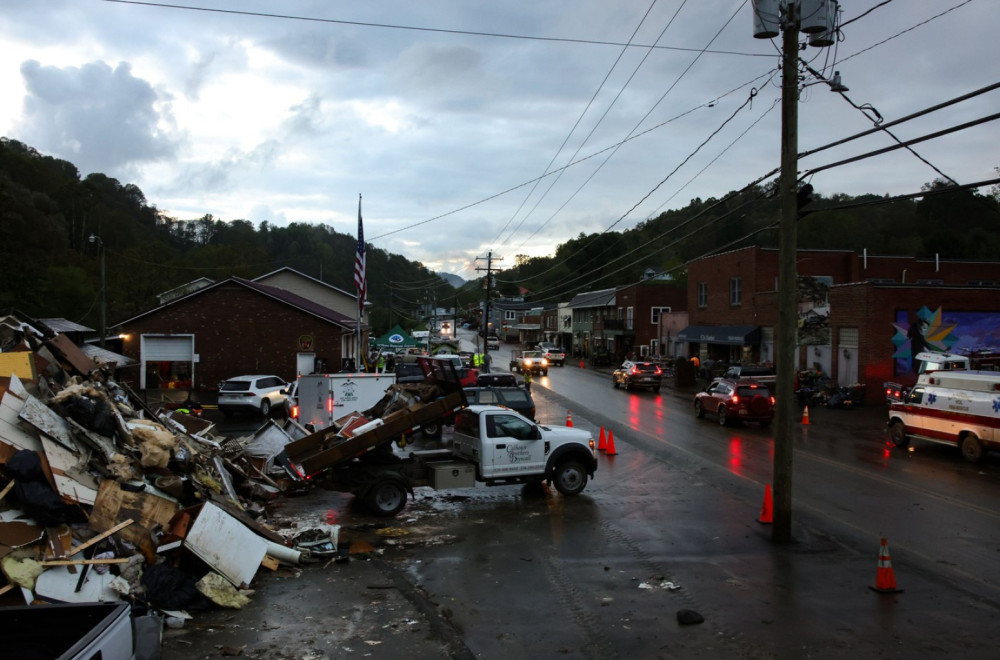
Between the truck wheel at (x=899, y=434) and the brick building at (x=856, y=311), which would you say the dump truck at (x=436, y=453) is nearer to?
the truck wheel at (x=899, y=434)

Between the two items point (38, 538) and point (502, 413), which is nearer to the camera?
point (38, 538)

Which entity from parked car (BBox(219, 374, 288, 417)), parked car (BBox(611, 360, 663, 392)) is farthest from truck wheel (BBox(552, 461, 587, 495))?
parked car (BBox(611, 360, 663, 392))

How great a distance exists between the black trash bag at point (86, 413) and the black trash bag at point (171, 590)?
112 inches

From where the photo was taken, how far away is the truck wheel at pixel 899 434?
20188mm

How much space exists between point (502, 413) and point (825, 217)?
72.3 metres

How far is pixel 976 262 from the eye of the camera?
49.0 m

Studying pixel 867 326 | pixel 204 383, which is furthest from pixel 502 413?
pixel 204 383

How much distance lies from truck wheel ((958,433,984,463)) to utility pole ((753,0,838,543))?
9489 mm

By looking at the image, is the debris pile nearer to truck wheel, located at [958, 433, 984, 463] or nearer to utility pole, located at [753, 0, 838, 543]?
utility pole, located at [753, 0, 838, 543]

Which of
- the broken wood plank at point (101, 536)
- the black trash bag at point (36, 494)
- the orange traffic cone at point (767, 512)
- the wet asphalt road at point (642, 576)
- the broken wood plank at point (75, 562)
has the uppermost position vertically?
the black trash bag at point (36, 494)

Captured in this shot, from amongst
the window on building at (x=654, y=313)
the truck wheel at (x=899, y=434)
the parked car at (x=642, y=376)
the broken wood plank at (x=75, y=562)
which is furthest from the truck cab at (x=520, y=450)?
the window on building at (x=654, y=313)

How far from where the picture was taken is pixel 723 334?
150ft

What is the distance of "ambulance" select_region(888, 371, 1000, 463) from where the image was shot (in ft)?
56.6

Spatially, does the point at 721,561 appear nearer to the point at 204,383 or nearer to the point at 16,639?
the point at 16,639
